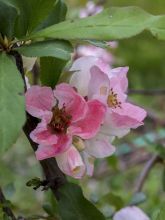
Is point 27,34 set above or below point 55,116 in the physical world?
above

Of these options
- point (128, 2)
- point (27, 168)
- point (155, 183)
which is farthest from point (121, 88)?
point (128, 2)

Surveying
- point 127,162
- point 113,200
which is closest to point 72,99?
point 113,200

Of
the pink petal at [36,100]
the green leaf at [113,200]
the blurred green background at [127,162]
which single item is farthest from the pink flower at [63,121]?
the green leaf at [113,200]

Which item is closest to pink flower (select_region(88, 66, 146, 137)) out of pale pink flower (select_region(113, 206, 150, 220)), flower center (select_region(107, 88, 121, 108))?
flower center (select_region(107, 88, 121, 108))

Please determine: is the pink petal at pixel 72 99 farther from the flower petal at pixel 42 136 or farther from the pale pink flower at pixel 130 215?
the pale pink flower at pixel 130 215

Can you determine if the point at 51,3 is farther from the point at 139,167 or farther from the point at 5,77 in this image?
the point at 139,167

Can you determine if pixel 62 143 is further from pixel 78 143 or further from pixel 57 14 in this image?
pixel 57 14

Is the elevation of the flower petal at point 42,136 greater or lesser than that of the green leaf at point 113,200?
greater
